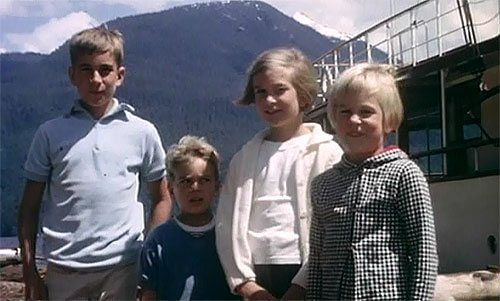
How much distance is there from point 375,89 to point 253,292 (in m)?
0.75

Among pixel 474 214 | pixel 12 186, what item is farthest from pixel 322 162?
pixel 474 214

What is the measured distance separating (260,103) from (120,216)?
2.09 ft

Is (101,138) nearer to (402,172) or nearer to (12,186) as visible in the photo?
(402,172)

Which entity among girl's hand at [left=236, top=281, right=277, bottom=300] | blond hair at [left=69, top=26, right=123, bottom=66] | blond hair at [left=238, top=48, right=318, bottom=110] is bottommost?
girl's hand at [left=236, top=281, right=277, bottom=300]

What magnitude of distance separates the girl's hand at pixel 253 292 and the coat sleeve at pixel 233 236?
2 centimetres

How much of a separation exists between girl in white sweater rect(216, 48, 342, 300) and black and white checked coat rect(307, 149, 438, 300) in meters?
0.15

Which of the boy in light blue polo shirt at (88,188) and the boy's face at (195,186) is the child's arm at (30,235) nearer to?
the boy in light blue polo shirt at (88,188)

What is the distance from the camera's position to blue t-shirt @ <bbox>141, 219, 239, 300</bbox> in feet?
10.0

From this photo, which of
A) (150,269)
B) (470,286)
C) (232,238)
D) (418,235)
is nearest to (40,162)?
(150,269)

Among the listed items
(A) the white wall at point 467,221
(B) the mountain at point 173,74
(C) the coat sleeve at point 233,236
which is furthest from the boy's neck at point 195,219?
(A) the white wall at point 467,221

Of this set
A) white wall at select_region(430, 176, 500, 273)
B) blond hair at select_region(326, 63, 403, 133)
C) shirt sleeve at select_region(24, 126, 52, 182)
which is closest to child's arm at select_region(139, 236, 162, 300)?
shirt sleeve at select_region(24, 126, 52, 182)

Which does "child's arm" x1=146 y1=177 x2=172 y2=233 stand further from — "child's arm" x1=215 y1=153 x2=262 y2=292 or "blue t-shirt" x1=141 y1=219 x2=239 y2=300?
"child's arm" x1=215 y1=153 x2=262 y2=292

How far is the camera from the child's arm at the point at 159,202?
10.8ft

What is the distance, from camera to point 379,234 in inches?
105
